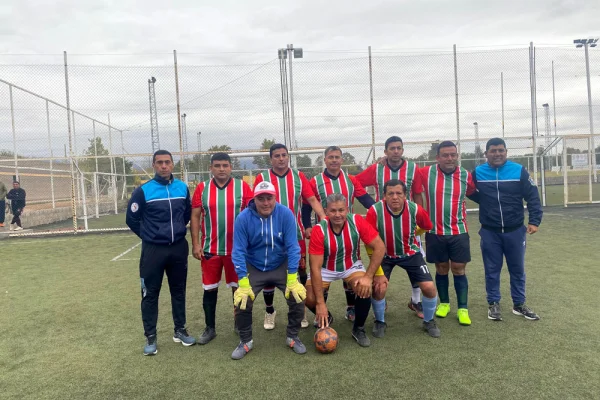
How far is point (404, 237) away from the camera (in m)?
3.97

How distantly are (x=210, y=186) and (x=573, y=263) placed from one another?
18.8 feet

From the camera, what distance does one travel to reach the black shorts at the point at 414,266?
13.0 ft

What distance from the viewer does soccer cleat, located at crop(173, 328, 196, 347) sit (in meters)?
3.86

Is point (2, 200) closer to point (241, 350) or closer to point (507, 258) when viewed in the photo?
point (241, 350)

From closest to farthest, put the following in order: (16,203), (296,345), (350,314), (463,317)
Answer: (296,345) < (463,317) < (350,314) < (16,203)

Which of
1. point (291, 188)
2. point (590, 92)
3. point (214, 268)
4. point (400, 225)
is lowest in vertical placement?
point (214, 268)

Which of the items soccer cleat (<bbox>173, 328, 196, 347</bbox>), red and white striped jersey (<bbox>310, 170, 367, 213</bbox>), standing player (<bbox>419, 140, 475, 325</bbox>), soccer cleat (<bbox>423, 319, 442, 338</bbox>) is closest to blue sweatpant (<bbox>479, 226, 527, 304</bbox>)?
standing player (<bbox>419, 140, 475, 325</bbox>)

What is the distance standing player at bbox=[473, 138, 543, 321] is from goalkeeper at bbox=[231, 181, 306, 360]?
215cm

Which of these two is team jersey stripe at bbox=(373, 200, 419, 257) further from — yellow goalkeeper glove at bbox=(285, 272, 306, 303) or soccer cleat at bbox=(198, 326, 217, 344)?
soccer cleat at bbox=(198, 326, 217, 344)

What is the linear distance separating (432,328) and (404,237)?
2.99ft

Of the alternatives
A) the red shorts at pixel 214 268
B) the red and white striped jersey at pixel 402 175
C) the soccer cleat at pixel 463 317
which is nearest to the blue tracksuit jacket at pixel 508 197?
the red and white striped jersey at pixel 402 175

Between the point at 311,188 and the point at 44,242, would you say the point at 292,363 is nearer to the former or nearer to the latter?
the point at 311,188

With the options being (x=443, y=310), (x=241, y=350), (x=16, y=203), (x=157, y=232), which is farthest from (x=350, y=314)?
(x=16, y=203)

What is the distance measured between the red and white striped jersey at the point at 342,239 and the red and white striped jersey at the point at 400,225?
0.68 feet
